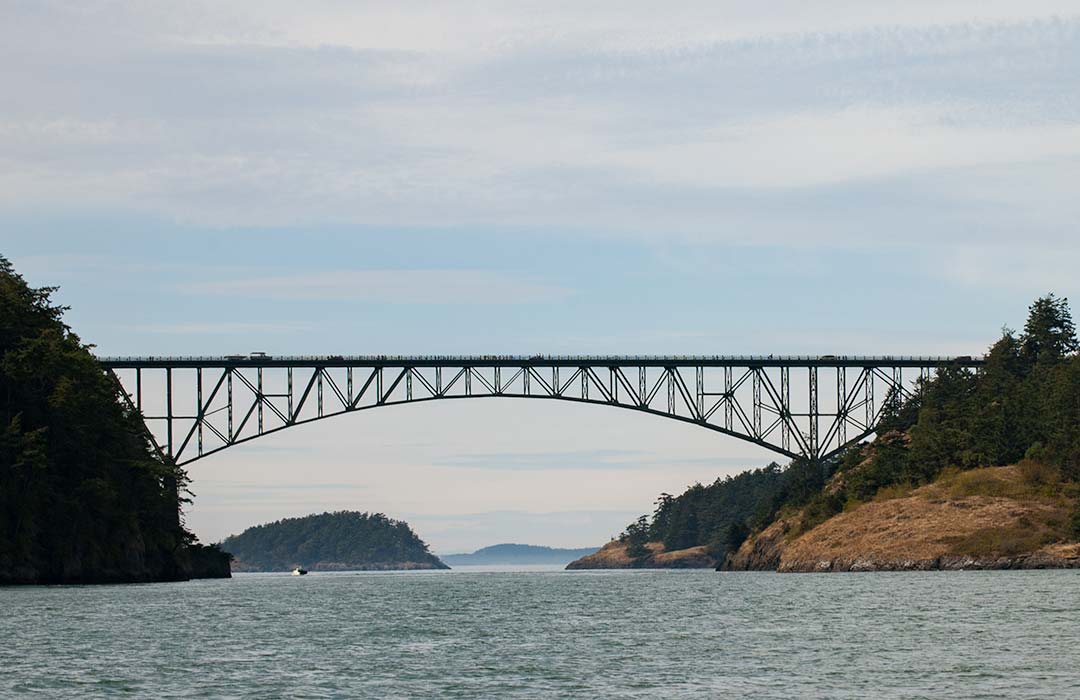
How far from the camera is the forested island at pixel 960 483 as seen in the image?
424 ft

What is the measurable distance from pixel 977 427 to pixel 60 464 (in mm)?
82885

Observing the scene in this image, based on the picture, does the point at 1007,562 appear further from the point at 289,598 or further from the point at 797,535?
the point at 289,598

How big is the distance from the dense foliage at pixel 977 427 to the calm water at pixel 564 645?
43.6 meters

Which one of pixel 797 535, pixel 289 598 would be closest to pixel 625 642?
pixel 289 598

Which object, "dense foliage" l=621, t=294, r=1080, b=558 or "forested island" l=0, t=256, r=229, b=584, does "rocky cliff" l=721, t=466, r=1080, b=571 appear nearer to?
"dense foliage" l=621, t=294, r=1080, b=558

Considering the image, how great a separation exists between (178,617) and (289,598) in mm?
33456

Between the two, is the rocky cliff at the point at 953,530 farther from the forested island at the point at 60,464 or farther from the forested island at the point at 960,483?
the forested island at the point at 60,464

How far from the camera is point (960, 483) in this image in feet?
468

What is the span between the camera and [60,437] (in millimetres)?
112125

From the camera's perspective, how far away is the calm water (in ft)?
153

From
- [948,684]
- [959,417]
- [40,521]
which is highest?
[959,417]

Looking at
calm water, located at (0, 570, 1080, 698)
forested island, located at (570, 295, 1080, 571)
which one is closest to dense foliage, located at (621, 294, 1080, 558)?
forested island, located at (570, 295, 1080, 571)

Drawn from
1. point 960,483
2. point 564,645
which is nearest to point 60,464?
point 564,645

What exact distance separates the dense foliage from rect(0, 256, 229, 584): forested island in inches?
2594
